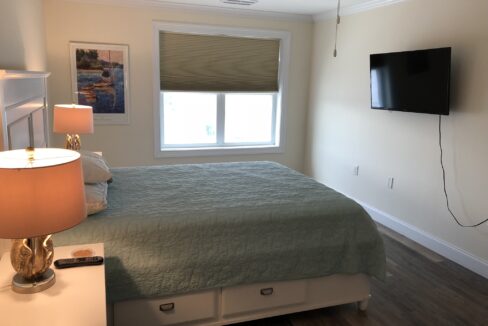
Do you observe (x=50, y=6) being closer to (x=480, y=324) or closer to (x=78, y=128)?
(x=78, y=128)

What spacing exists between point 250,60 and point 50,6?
2404 millimetres

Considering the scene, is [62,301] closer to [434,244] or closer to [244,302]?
[244,302]

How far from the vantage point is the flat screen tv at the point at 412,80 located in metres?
3.18

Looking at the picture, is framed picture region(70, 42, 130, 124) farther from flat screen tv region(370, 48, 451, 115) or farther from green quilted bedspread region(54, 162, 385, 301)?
flat screen tv region(370, 48, 451, 115)

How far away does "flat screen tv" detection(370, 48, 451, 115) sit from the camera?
3182 millimetres

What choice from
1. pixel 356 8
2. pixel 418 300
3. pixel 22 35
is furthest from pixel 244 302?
pixel 356 8

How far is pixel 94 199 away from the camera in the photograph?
213 cm

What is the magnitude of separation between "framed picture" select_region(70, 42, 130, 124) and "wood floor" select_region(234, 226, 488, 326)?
318 centimetres

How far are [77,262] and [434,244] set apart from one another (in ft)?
10.2

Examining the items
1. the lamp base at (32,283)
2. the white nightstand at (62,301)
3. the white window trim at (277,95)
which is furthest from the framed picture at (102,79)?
the lamp base at (32,283)

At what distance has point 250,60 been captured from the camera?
5098mm

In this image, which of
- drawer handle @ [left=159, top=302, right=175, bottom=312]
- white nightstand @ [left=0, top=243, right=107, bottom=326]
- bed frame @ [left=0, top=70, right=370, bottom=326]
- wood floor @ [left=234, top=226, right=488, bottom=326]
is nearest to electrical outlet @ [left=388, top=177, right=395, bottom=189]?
wood floor @ [left=234, top=226, right=488, bottom=326]

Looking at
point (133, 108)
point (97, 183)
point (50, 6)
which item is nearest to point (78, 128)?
point (97, 183)

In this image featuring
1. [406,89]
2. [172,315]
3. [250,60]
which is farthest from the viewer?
[250,60]
